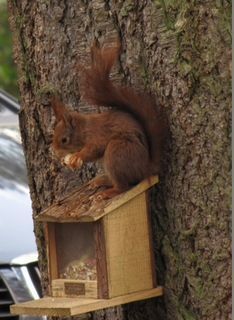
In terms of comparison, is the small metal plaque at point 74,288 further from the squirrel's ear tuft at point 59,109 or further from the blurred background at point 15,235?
the blurred background at point 15,235

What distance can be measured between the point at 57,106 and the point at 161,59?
288 millimetres

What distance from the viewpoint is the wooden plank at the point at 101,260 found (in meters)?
2.93

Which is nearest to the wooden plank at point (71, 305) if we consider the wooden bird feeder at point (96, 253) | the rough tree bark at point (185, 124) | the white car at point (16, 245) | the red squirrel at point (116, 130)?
the wooden bird feeder at point (96, 253)

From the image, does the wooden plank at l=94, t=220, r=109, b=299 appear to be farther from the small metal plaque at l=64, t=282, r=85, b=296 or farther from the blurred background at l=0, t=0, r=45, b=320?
the blurred background at l=0, t=0, r=45, b=320

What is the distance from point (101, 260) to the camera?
2.94 m

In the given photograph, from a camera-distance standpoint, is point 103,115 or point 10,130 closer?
point 103,115

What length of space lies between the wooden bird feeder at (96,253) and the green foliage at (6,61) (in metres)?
7.35

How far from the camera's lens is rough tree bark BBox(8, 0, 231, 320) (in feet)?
9.72

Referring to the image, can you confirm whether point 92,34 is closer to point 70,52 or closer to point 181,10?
point 70,52

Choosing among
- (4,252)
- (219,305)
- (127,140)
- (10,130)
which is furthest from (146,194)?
(10,130)

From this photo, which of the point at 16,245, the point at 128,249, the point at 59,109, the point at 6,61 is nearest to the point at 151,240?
the point at 128,249

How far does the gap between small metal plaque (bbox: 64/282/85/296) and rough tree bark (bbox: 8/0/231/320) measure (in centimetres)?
21

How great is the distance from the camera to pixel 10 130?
16.4 ft

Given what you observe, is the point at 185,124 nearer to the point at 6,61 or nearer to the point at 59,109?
the point at 59,109
